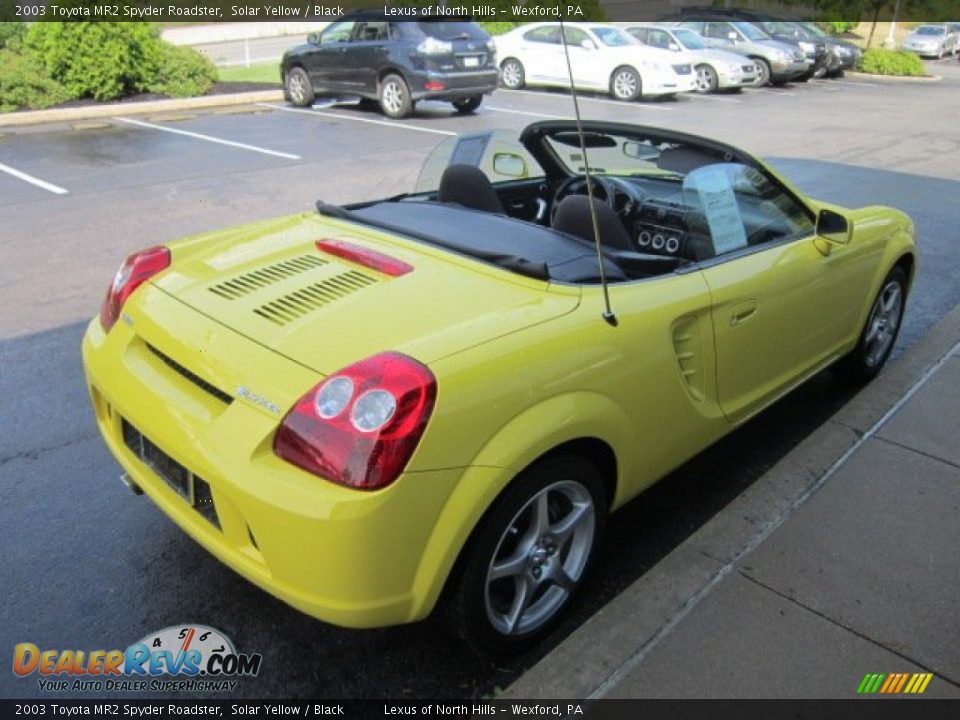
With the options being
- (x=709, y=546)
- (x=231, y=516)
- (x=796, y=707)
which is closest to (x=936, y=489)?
(x=709, y=546)

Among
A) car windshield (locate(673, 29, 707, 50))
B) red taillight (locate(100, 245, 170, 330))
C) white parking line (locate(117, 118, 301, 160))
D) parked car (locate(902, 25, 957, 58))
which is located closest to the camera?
red taillight (locate(100, 245, 170, 330))

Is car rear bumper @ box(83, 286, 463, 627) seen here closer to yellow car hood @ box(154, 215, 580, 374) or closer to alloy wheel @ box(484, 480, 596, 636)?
yellow car hood @ box(154, 215, 580, 374)

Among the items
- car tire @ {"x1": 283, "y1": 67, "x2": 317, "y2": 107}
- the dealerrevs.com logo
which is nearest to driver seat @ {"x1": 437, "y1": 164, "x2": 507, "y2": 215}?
the dealerrevs.com logo

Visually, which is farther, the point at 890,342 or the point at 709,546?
the point at 890,342

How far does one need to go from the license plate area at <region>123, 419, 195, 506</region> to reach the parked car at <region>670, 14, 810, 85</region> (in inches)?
826

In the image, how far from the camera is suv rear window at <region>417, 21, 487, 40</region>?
13570 millimetres

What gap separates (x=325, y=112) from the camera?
14.4m

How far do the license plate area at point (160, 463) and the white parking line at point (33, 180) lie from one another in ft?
22.7

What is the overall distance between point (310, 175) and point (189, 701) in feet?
25.3

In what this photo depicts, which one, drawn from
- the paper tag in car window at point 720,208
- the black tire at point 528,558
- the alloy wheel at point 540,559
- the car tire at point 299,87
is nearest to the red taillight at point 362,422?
the black tire at point 528,558

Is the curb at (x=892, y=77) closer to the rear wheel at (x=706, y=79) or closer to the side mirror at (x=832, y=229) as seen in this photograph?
the rear wheel at (x=706, y=79)

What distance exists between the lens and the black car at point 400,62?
1346 cm

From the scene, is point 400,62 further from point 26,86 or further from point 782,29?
point 782,29

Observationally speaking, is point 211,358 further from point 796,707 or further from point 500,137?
point 500,137
